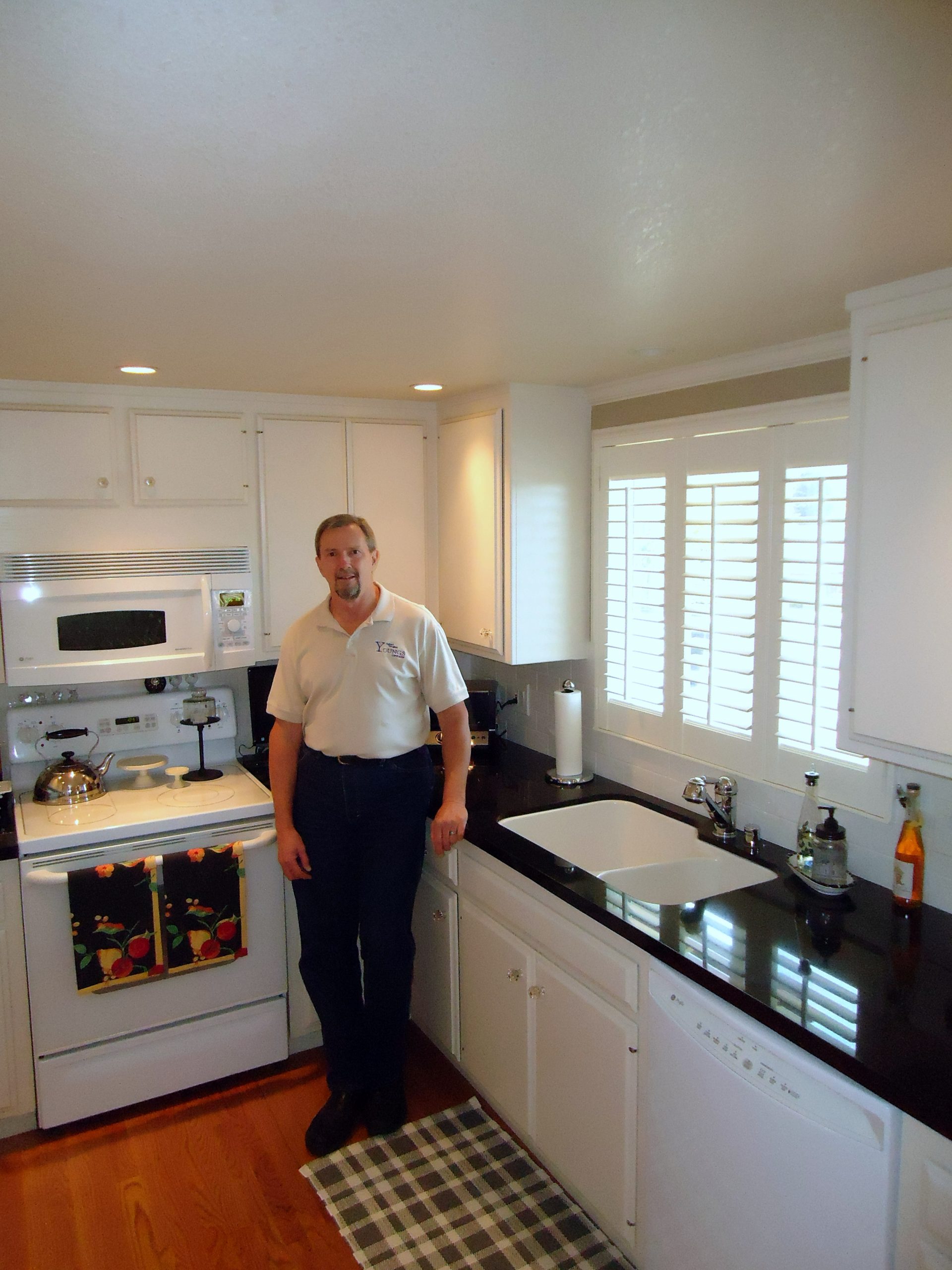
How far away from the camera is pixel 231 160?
1096mm

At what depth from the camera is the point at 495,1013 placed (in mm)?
2475

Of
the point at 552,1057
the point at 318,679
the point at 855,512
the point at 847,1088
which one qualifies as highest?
the point at 855,512

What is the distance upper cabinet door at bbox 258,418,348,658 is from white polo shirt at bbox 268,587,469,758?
63 cm

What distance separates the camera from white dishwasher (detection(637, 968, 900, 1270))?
→ 141cm

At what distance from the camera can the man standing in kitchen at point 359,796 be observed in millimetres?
2443

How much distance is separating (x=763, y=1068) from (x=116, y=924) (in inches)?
71.2

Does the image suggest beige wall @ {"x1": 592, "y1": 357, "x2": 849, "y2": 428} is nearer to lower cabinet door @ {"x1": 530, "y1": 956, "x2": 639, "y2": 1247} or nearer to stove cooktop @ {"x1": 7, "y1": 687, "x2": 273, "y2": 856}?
lower cabinet door @ {"x1": 530, "y1": 956, "x2": 639, "y2": 1247}

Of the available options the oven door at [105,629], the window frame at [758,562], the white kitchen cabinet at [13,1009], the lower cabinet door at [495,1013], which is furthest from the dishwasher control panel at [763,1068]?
the oven door at [105,629]

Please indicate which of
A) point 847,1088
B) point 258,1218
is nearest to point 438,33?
point 847,1088

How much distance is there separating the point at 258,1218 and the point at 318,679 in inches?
54.0

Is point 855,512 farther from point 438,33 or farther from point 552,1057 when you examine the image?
point 552,1057

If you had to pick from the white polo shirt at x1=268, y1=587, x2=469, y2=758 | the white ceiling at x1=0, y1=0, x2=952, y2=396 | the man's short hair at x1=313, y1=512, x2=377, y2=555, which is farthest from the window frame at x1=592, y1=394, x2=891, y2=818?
the man's short hair at x1=313, y1=512, x2=377, y2=555

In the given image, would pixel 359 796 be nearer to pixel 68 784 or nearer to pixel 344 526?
pixel 344 526

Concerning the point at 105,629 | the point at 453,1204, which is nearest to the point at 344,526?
the point at 105,629
